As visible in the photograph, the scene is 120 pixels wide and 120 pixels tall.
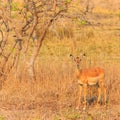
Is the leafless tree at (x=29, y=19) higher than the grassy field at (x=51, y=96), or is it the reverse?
the leafless tree at (x=29, y=19)

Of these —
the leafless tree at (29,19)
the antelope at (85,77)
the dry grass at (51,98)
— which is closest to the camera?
the dry grass at (51,98)

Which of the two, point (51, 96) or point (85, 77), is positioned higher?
point (85, 77)

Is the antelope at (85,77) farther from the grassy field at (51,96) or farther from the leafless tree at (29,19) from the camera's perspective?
the leafless tree at (29,19)

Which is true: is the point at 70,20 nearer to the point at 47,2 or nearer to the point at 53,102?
the point at 47,2

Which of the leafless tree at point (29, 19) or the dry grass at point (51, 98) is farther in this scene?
the leafless tree at point (29, 19)

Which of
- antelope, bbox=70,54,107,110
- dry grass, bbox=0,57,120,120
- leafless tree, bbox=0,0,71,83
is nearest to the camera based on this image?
dry grass, bbox=0,57,120,120

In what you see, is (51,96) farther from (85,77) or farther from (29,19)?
(29,19)

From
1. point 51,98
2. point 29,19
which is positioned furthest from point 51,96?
point 29,19

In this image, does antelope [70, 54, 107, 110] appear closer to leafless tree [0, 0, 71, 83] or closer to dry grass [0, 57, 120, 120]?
dry grass [0, 57, 120, 120]

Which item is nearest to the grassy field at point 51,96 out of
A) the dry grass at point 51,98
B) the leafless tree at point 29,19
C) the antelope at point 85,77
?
the dry grass at point 51,98

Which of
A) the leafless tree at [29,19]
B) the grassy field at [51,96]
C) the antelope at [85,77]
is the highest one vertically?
the leafless tree at [29,19]

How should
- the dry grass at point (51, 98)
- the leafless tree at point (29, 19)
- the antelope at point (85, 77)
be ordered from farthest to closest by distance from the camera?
the leafless tree at point (29, 19)
the antelope at point (85, 77)
the dry grass at point (51, 98)

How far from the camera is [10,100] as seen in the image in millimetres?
8562

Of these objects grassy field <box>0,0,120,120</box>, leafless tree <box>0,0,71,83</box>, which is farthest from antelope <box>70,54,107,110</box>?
leafless tree <box>0,0,71,83</box>
